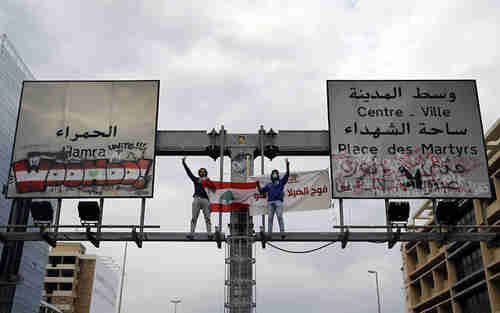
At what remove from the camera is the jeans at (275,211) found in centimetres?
1241

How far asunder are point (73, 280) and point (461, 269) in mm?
69356

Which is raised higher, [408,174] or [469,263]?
[469,263]

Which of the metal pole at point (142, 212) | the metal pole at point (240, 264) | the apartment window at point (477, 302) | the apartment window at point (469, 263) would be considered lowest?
the metal pole at point (240, 264)

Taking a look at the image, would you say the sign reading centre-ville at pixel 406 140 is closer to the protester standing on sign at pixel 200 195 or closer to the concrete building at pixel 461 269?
the protester standing on sign at pixel 200 195

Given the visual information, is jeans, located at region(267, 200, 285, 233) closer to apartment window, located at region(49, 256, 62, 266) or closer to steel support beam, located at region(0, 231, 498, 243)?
steel support beam, located at region(0, 231, 498, 243)

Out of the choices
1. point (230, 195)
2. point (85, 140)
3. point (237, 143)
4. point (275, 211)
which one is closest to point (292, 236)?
point (275, 211)

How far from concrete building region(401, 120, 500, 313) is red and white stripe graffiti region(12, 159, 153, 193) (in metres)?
19.5

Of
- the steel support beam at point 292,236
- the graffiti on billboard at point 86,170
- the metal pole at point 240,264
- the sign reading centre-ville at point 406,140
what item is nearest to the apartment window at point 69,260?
the graffiti on billboard at point 86,170

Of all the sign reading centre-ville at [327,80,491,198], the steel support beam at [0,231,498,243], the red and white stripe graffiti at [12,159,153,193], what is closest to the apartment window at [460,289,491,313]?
the sign reading centre-ville at [327,80,491,198]

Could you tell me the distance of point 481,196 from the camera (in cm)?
1251

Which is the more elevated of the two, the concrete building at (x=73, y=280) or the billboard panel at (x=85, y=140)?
the concrete building at (x=73, y=280)

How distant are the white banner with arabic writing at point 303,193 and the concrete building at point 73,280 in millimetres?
85386

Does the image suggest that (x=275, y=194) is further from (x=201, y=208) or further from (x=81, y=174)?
(x=81, y=174)

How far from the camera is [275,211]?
12672mm
